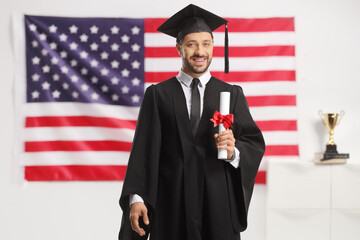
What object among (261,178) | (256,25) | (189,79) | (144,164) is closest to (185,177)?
(144,164)

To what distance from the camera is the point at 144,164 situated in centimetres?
184

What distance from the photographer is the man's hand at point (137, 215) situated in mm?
1733

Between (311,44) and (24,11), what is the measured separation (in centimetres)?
239

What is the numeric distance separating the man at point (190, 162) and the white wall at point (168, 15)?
1.98 meters

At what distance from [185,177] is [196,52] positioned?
19.8 inches

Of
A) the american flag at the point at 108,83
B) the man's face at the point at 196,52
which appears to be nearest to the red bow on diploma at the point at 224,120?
the man's face at the point at 196,52

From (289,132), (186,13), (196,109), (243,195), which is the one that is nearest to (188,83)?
(196,109)

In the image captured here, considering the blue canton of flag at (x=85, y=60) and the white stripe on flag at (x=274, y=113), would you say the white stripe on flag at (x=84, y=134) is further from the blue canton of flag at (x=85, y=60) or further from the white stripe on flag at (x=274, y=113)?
the white stripe on flag at (x=274, y=113)

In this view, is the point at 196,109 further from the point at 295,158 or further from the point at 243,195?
the point at 295,158

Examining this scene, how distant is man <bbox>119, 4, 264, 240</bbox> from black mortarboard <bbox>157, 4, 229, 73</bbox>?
1 cm

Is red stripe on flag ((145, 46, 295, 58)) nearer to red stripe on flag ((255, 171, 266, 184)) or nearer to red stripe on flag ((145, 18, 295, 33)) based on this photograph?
red stripe on flag ((145, 18, 295, 33))

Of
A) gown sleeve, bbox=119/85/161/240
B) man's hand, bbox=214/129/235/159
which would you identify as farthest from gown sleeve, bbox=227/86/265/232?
gown sleeve, bbox=119/85/161/240

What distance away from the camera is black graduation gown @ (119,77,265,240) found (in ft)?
5.79

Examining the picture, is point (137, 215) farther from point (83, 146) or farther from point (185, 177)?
point (83, 146)
